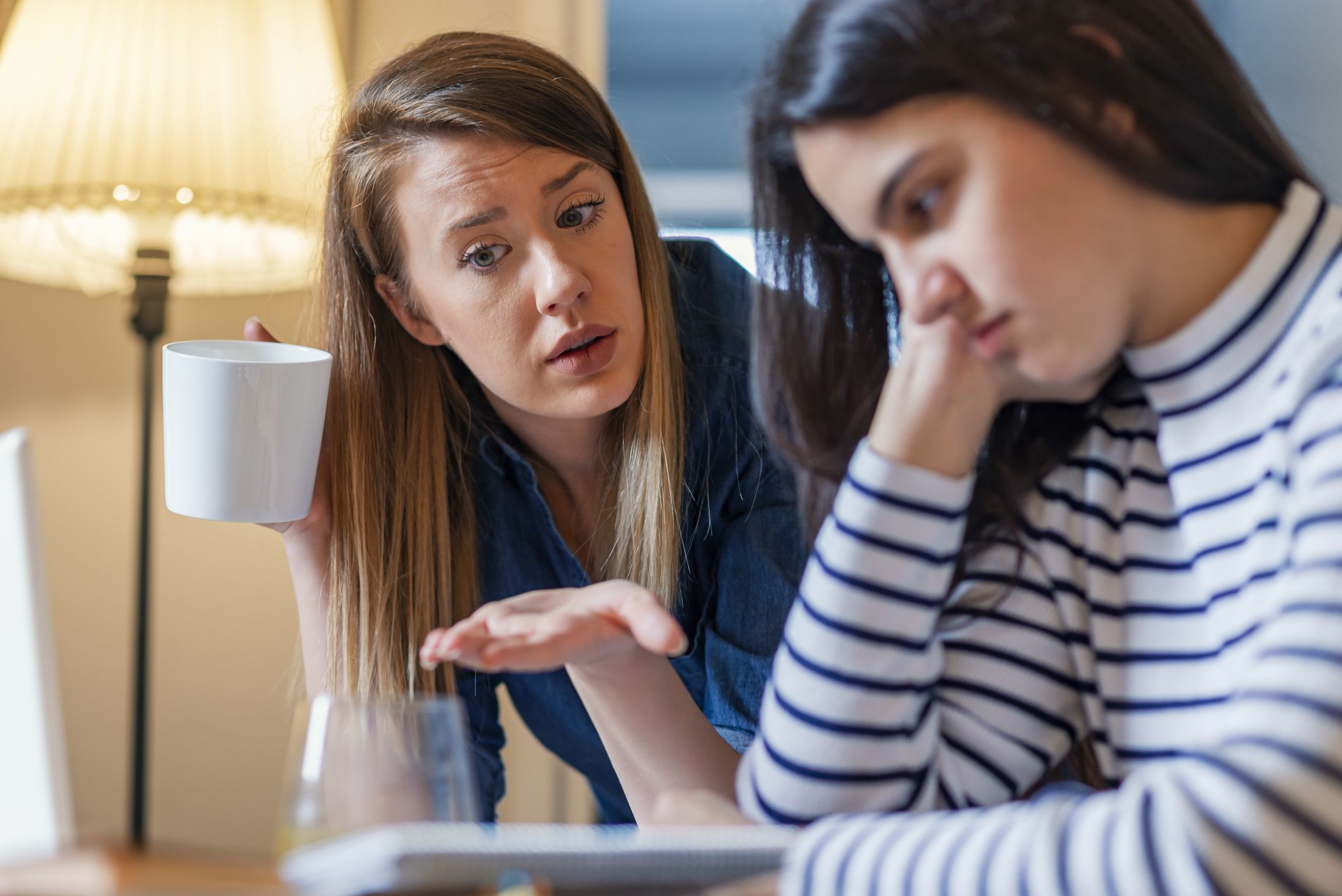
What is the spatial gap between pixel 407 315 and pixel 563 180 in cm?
24

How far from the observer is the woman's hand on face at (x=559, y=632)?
2.22 feet

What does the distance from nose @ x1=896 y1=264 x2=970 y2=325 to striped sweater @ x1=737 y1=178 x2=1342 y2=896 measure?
0.08 metres

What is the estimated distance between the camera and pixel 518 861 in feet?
1.40

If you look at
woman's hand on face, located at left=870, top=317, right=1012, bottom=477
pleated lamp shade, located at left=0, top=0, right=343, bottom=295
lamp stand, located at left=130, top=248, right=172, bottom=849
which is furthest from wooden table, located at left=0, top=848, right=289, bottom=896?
lamp stand, located at left=130, top=248, right=172, bottom=849

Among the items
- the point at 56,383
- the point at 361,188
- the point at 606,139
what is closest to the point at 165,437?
the point at 361,188

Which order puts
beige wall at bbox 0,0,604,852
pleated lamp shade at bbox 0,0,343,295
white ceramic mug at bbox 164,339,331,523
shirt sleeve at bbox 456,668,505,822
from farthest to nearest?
beige wall at bbox 0,0,604,852
pleated lamp shade at bbox 0,0,343,295
shirt sleeve at bbox 456,668,505,822
white ceramic mug at bbox 164,339,331,523

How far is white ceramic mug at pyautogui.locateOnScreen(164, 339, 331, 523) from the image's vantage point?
97 cm

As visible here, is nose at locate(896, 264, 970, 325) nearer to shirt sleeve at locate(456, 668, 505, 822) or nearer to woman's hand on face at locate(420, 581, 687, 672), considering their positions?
woman's hand on face at locate(420, 581, 687, 672)

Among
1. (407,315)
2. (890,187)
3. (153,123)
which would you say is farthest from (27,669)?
(153,123)

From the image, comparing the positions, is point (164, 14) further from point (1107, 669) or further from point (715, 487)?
point (1107, 669)

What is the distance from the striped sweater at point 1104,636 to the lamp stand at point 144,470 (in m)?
1.05

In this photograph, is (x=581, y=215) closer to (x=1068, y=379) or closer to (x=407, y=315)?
(x=407, y=315)

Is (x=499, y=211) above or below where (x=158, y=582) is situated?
above

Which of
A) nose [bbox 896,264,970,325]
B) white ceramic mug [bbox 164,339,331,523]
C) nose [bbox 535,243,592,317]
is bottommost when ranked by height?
white ceramic mug [bbox 164,339,331,523]
